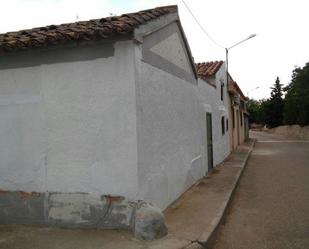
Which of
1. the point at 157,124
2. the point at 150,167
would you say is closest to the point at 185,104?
the point at 157,124

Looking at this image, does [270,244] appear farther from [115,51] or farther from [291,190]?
[291,190]

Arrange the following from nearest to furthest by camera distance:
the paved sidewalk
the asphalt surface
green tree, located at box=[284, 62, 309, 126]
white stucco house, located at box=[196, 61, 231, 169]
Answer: the paved sidewalk < the asphalt surface < white stucco house, located at box=[196, 61, 231, 169] < green tree, located at box=[284, 62, 309, 126]

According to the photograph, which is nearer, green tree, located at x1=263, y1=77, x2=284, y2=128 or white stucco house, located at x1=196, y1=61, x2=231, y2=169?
white stucco house, located at x1=196, y1=61, x2=231, y2=169

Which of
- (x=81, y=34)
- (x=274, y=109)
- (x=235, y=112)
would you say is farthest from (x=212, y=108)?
(x=274, y=109)

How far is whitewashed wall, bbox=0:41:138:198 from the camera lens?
6336 mm

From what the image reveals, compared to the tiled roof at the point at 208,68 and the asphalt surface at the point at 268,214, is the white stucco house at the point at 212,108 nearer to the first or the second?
the tiled roof at the point at 208,68

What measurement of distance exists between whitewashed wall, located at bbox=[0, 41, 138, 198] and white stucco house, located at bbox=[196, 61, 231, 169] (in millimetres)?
6351

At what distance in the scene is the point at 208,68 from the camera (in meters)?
18.2

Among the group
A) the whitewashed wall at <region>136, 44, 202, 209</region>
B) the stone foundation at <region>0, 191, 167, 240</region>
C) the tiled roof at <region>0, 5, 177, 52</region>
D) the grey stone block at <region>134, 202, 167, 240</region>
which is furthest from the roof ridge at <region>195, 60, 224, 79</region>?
the grey stone block at <region>134, 202, 167, 240</region>

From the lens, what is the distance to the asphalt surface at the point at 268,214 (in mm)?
6297

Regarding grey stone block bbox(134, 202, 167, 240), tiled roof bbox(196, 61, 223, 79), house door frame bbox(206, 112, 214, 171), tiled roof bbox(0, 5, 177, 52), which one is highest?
tiled roof bbox(196, 61, 223, 79)

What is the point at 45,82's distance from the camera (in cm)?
670

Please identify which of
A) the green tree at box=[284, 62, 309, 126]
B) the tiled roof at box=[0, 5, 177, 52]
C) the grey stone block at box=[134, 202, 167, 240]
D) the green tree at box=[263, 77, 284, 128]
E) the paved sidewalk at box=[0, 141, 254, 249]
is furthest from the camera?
the green tree at box=[263, 77, 284, 128]

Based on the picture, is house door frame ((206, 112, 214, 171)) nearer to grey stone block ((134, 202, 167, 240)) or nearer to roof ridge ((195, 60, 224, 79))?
roof ridge ((195, 60, 224, 79))
